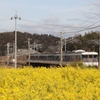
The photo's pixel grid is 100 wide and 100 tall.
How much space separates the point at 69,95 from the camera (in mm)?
5340

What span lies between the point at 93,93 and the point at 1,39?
4903 inches

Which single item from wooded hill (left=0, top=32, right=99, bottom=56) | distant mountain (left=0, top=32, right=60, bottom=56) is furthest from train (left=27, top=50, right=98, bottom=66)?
distant mountain (left=0, top=32, right=60, bottom=56)

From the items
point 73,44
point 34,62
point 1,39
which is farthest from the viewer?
point 1,39

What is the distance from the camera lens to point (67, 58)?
52.2 meters

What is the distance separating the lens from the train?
48.2 metres

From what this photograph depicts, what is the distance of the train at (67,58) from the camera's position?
48.2m

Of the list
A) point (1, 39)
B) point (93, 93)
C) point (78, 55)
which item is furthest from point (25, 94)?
point (1, 39)

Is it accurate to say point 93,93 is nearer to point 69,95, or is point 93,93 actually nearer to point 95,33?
point 69,95

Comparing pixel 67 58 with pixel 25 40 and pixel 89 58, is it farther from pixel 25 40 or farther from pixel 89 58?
pixel 25 40

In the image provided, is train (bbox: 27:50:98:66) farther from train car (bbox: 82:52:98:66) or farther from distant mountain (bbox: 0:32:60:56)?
distant mountain (bbox: 0:32:60:56)

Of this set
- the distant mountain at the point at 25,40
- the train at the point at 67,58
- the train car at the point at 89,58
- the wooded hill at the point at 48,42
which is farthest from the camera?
the distant mountain at the point at 25,40

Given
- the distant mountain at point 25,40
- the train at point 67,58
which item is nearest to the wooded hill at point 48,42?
the distant mountain at point 25,40

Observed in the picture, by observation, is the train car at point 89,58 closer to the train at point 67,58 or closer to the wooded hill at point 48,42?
the train at point 67,58

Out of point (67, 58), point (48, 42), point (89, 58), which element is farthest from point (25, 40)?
point (89, 58)
